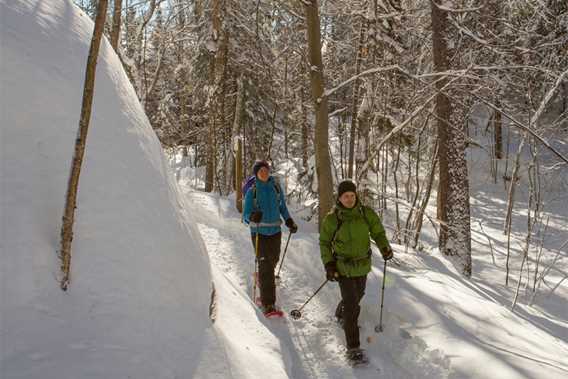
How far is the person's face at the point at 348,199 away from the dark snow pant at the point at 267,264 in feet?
5.24

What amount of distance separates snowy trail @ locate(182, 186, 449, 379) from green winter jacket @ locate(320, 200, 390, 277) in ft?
3.08

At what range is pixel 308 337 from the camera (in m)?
5.33

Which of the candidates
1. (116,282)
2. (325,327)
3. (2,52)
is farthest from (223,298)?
(2,52)

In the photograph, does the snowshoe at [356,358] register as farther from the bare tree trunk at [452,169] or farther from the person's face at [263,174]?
the bare tree trunk at [452,169]

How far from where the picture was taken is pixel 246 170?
18.9m

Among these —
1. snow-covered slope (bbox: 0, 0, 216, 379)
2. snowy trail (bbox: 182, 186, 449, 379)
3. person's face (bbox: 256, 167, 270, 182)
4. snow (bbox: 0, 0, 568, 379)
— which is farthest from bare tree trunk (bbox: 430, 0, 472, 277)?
snow-covered slope (bbox: 0, 0, 216, 379)

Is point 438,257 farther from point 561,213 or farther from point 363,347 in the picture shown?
point 561,213

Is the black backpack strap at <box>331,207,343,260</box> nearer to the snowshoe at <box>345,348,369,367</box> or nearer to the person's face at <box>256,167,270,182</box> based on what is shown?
the snowshoe at <box>345,348,369,367</box>

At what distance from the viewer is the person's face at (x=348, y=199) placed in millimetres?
4798

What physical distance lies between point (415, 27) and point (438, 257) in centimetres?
537

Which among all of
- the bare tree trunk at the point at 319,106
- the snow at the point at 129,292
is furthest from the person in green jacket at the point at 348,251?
the bare tree trunk at the point at 319,106

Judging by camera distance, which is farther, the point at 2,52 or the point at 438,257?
the point at 438,257

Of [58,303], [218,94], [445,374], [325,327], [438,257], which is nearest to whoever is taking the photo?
[58,303]

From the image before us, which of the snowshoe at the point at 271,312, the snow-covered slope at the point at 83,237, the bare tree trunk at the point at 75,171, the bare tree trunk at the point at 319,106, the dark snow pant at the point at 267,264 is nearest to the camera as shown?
the snow-covered slope at the point at 83,237
